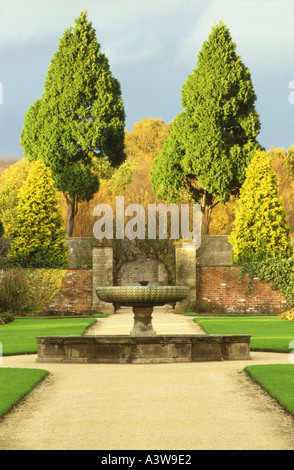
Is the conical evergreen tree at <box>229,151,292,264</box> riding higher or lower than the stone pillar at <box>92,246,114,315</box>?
higher

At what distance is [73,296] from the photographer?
26953mm

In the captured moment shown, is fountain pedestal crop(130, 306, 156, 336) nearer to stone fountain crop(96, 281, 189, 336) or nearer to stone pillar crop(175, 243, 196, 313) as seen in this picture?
stone fountain crop(96, 281, 189, 336)

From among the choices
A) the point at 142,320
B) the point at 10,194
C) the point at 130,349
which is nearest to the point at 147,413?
the point at 130,349

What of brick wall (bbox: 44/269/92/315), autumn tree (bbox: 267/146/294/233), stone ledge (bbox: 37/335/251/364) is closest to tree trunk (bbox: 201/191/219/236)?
autumn tree (bbox: 267/146/294/233)

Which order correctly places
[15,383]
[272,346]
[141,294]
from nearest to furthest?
[15,383] → [141,294] → [272,346]

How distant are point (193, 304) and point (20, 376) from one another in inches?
676

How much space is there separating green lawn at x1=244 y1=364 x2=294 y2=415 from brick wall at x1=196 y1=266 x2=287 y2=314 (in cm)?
1579

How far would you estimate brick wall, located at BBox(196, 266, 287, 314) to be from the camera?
2680 cm

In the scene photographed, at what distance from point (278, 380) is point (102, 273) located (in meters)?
18.1

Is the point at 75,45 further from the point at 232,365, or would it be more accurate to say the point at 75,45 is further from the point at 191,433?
the point at 191,433

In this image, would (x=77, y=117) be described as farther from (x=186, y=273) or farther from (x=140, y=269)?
(x=186, y=273)

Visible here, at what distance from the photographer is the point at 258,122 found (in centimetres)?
3797

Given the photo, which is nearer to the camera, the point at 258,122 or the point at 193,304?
the point at 193,304
